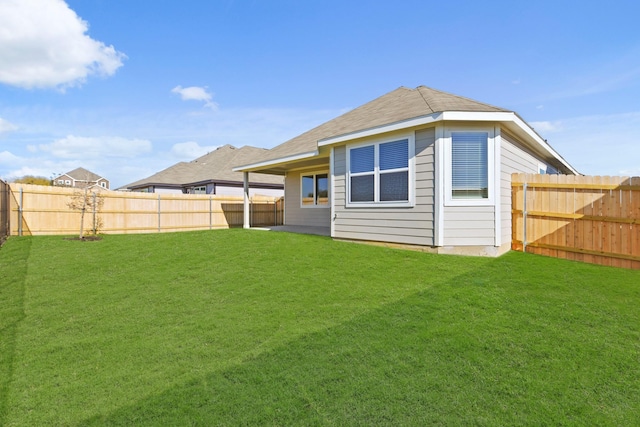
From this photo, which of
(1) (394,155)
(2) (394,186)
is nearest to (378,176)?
(2) (394,186)

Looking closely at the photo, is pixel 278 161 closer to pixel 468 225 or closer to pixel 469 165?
pixel 469 165

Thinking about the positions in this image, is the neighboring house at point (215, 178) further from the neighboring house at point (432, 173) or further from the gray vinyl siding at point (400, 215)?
the neighboring house at point (432, 173)

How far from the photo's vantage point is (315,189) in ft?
45.5

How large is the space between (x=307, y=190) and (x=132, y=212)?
25.3ft

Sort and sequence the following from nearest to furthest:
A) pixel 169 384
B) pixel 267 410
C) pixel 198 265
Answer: pixel 267 410, pixel 169 384, pixel 198 265

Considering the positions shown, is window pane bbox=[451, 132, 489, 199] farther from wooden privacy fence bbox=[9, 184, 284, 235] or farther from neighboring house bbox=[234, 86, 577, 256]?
wooden privacy fence bbox=[9, 184, 284, 235]

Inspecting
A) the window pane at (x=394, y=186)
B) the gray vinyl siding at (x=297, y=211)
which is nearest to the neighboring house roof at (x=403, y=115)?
the window pane at (x=394, y=186)

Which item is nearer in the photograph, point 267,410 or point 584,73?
point 267,410

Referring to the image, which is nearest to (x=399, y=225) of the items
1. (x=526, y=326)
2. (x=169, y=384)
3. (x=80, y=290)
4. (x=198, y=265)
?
(x=526, y=326)

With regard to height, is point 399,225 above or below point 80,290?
above

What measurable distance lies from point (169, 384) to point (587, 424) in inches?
134

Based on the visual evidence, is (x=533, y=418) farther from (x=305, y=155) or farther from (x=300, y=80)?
(x=300, y=80)

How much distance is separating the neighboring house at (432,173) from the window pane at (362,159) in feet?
0.09

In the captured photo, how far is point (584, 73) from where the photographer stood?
1029cm
